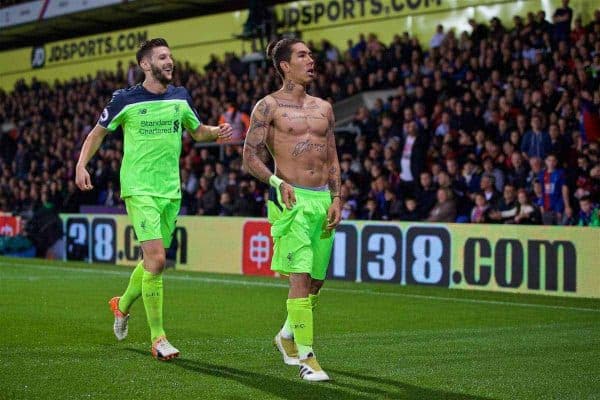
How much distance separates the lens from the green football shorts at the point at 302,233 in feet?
22.2

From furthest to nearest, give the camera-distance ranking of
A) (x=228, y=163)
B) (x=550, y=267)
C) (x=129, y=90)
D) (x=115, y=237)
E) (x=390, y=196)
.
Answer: (x=228, y=163) → (x=115, y=237) → (x=390, y=196) → (x=550, y=267) → (x=129, y=90)

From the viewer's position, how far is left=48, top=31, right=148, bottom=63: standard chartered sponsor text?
34562 mm

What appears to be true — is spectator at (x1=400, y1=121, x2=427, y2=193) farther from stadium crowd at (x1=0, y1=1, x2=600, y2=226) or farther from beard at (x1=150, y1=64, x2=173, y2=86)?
beard at (x1=150, y1=64, x2=173, y2=86)

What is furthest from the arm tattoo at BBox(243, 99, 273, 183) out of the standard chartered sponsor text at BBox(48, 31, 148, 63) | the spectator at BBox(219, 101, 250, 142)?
the standard chartered sponsor text at BBox(48, 31, 148, 63)

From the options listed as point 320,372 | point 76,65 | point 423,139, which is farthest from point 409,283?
point 76,65

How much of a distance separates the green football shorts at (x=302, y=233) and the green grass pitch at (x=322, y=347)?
753 millimetres

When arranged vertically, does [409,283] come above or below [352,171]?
below

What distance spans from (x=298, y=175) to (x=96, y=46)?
30.6m

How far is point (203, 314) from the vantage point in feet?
36.5

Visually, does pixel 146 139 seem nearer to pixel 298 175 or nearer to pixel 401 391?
pixel 298 175

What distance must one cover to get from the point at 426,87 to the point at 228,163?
5860mm

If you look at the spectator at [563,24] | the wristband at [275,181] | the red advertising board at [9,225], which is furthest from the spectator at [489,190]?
the red advertising board at [9,225]

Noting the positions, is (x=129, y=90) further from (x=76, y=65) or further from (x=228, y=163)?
(x=76, y=65)

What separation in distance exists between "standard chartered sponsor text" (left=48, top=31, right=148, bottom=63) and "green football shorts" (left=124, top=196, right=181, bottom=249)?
26.5 meters
